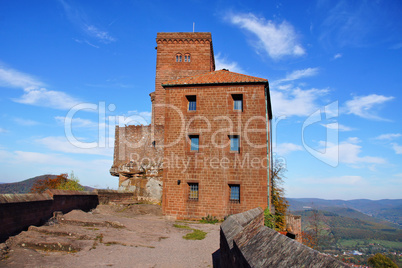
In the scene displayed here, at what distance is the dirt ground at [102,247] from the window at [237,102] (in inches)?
337

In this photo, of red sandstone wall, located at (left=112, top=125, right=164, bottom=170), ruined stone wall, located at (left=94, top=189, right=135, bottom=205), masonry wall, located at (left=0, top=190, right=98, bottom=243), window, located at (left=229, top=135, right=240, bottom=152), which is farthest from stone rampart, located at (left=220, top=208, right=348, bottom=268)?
red sandstone wall, located at (left=112, top=125, right=164, bottom=170)

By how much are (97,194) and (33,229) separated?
9.55 metres

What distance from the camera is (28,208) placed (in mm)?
9422

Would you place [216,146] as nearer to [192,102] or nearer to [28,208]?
[192,102]

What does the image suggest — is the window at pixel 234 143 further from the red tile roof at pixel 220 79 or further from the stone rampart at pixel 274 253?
the stone rampart at pixel 274 253

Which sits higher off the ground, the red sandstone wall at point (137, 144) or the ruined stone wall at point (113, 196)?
the red sandstone wall at point (137, 144)

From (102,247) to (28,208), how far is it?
306cm

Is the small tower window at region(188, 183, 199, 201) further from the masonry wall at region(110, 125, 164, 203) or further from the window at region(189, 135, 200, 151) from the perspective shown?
the masonry wall at region(110, 125, 164, 203)

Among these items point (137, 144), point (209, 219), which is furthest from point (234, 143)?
point (137, 144)

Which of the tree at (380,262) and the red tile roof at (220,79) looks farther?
the tree at (380,262)

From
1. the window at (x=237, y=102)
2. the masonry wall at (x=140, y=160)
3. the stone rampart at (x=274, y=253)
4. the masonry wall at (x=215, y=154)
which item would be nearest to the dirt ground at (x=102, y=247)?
the stone rampart at (x=274, y=253)

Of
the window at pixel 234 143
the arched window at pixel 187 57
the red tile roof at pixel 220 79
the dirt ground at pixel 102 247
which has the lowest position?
the dirt ground at pixel 102 247

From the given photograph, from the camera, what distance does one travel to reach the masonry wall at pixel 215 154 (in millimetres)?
16891

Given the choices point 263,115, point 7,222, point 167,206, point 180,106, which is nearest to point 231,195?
point 167,206
